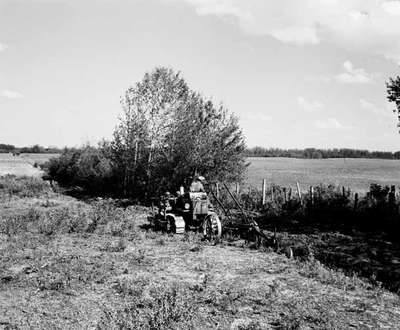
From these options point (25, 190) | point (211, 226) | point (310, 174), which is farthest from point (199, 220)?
point (310, 174)

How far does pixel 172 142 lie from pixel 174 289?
1764cm

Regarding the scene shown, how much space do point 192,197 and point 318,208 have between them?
7.82 metres

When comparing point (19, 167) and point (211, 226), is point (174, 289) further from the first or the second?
point (19, 167)

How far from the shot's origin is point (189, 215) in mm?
15805

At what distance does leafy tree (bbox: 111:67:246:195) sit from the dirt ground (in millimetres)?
10567

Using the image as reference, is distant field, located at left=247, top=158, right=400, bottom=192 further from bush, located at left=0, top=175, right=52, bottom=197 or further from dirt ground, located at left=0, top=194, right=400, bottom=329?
dirt ground, located at left=0, top=194, right=400, bottom=329

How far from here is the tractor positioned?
1521cm

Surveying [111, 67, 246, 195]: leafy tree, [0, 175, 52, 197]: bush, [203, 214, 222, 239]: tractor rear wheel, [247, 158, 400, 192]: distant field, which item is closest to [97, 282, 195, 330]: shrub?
[203, 214, 222, 239]: tractor rear wheel

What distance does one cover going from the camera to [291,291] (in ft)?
30.8

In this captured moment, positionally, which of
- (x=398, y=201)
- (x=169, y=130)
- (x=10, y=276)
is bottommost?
(x=10, y=276)

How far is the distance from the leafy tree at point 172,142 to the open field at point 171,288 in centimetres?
1001

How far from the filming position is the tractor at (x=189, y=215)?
1521 cm

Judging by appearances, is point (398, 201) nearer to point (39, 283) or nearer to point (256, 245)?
point (256, 245)

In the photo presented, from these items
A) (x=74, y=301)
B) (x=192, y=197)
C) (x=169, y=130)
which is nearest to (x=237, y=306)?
(x=74, y=301)
